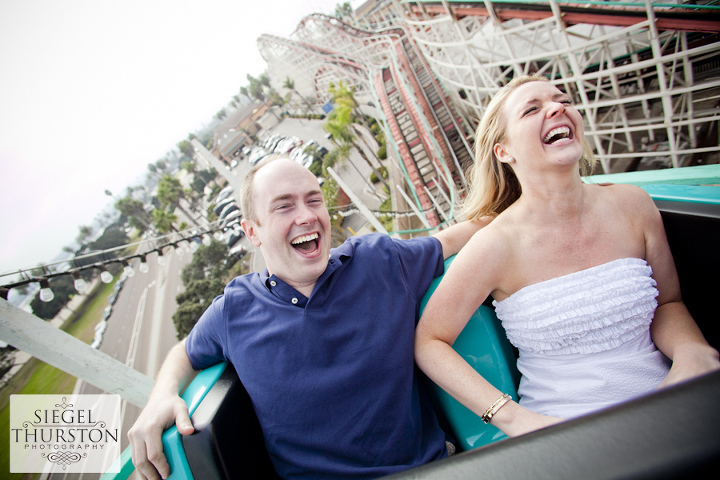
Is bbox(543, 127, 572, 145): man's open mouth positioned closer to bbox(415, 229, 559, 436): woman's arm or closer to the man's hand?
bbox(415, 229, 559, 436): woman's arm

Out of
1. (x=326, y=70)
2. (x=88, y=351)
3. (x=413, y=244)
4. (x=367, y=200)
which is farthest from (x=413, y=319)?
(x=326, y=70)

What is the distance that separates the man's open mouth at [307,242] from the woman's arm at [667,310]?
163 centimetres

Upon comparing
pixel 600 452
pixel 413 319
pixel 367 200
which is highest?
pixel 600 452

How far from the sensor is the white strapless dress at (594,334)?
132 centimetres

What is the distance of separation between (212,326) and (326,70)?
111 feet

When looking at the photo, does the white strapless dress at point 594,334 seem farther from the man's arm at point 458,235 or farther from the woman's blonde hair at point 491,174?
the woman's blonde hair at point 491,174

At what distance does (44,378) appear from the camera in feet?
49.7

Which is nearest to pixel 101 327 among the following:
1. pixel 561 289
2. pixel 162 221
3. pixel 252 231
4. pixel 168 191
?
pixel 162 221

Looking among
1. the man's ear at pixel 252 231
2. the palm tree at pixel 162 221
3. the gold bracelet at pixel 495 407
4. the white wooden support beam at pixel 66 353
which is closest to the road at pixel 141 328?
the palm tree at pixel 162 221

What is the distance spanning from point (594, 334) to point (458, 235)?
79 centimetres

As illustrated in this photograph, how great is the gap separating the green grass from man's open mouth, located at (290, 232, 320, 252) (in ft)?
38.0

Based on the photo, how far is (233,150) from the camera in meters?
50.2

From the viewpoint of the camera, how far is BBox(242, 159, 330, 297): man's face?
1.54 meters

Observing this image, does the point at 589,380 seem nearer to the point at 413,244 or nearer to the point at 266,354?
the point at 413,244
